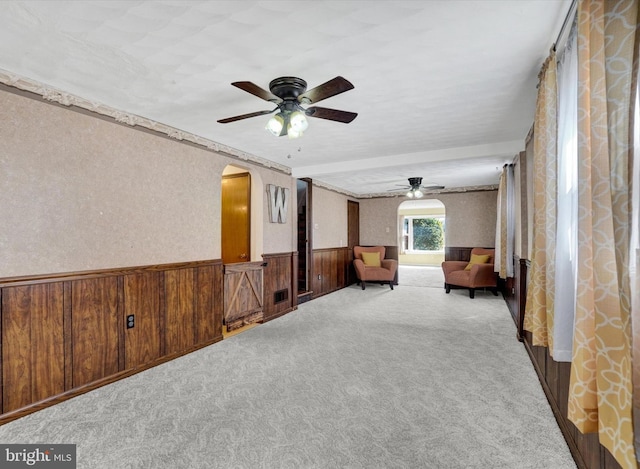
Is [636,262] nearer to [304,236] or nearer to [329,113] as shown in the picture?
[329,113]

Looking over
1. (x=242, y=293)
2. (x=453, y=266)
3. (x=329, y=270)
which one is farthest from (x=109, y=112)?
(x=453, y=266)

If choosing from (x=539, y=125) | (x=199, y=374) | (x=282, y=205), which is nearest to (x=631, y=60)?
(x=539, y=125)

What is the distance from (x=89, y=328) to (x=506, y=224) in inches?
221

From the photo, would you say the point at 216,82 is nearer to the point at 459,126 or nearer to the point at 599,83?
the point at 599,83

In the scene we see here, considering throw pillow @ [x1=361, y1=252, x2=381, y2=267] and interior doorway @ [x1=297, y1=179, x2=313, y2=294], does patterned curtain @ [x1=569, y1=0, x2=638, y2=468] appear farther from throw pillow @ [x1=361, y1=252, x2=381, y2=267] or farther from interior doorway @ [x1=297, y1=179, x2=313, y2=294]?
throw pillow @ [x1=361, y1=252, x2=381, y2=267]

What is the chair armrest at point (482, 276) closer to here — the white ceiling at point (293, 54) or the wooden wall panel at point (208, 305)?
the white ceiling at point (293, 54)

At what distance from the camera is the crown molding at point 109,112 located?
2273 mm

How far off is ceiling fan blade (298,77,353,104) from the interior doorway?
12.5 feet

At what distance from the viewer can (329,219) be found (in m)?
7.04

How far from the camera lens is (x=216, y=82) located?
2.41m

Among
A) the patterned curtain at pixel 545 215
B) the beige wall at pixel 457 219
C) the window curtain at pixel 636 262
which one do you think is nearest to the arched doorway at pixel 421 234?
the beige wall at pixel 457 219

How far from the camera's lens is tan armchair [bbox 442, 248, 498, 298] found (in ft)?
20.3

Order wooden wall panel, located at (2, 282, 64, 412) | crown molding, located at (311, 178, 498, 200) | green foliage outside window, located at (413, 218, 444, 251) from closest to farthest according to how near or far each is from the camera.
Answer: wooden wall panel, located at (2, 282, 64, 412), crown molding, located at (311, 178, 498, 200), green foliage outside window, located at (413, 218, 444, 251)

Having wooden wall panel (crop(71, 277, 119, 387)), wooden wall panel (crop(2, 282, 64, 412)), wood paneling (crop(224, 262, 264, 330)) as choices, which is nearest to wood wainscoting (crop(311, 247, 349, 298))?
wood paneling (crop(224, 262, 264, 330))
